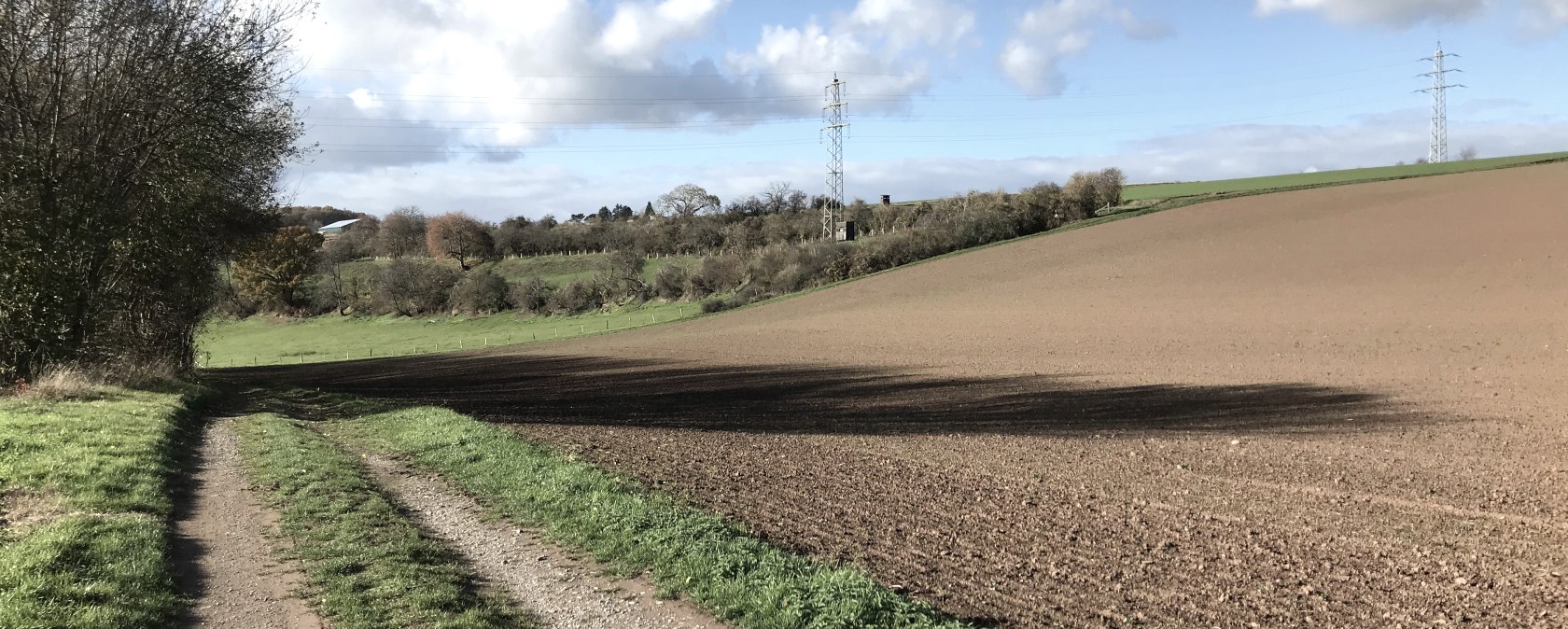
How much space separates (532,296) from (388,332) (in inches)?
470

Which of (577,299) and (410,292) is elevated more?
(410,292)

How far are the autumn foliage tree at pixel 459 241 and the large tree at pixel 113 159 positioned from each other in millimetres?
82067

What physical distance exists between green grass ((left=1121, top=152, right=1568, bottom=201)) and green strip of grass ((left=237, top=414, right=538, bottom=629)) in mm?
77444

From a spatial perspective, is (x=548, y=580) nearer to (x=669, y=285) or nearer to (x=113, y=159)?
(x=113, y=159)

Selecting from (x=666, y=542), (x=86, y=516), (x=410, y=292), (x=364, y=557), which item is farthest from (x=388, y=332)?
(x=666, y=542)

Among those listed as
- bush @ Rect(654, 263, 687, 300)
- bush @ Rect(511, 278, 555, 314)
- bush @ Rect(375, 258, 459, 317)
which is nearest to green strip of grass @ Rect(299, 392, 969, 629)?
bush @ Rect(654, 263, 687, 300)

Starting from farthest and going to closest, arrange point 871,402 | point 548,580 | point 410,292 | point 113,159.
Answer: point 410,292
point 871,402
point 113,159
point 548,580

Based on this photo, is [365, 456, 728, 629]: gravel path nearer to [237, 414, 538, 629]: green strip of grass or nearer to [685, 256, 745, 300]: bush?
[237, 414, 538, 629]: green strip of grass

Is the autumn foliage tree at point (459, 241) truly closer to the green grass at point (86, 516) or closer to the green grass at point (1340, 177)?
the green grass at point (1340, 177)

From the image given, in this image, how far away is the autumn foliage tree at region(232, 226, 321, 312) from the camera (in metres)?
68.2

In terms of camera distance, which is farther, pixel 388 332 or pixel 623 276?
pixel 623 276


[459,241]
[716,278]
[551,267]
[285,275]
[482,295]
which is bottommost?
[482,295]

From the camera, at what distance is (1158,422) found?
→ 17.0 m

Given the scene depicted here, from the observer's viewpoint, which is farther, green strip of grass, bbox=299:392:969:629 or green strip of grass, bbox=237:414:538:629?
green strip of grass, bbox=299:392:969:629
